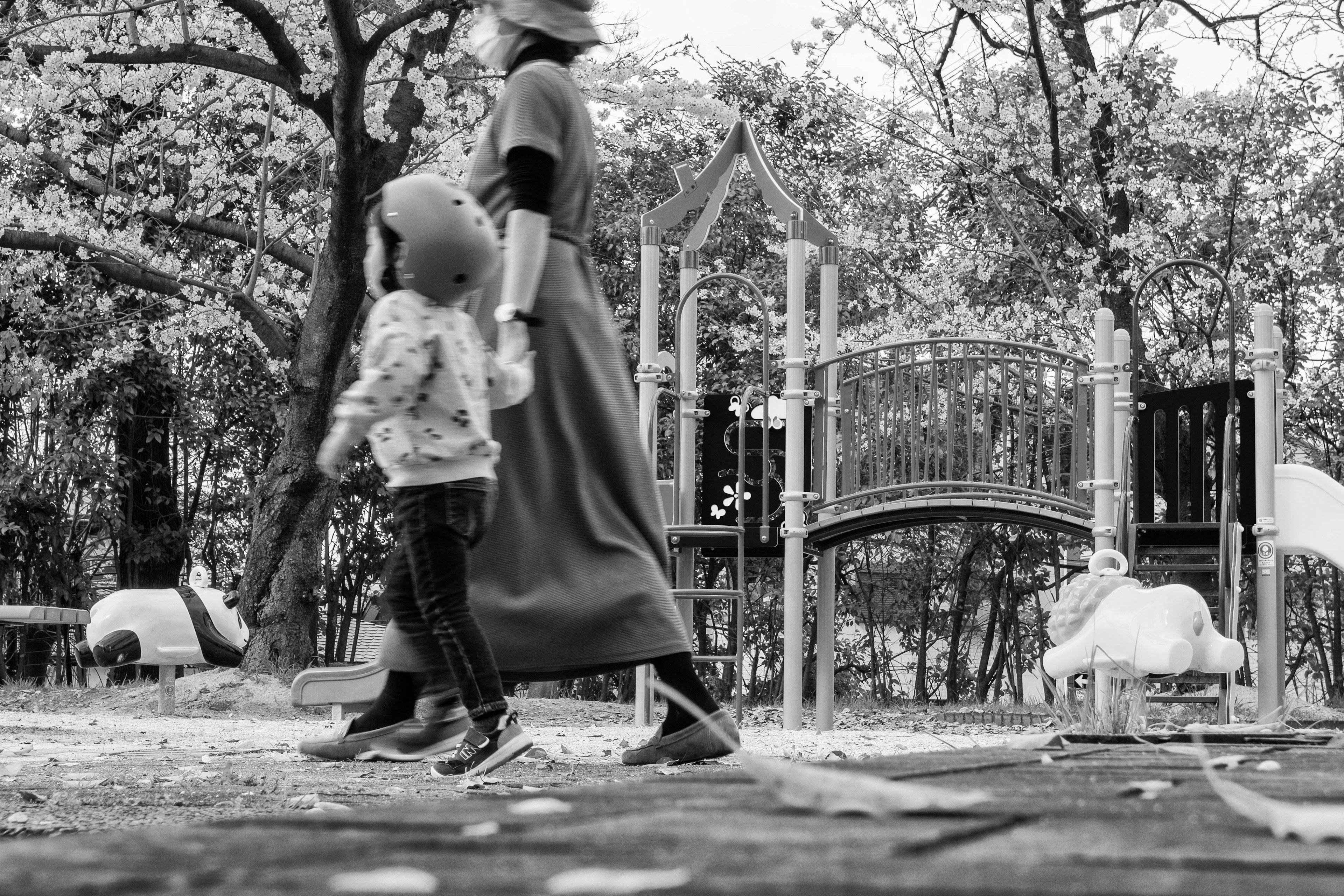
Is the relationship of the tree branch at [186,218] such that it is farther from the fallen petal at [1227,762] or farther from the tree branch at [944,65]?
the fallen petal at [1227,762]

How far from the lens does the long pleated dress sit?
3.34m

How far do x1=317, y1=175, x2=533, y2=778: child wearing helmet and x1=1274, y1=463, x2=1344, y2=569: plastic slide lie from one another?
4598mm

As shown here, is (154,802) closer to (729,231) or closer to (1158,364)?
(1158,364)

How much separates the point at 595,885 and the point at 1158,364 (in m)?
11.8

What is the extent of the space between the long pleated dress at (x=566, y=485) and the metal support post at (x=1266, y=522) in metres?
4.04

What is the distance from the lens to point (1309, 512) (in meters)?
6.71

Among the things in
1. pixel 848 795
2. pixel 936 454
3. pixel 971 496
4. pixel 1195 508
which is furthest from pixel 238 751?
pixel 1195 508

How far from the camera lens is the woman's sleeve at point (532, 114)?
11.0 ft

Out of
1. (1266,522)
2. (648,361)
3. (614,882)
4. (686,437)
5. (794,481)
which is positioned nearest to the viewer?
(614,882)

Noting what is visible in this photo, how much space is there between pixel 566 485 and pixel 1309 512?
4510 mm

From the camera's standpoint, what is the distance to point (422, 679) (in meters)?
3.44

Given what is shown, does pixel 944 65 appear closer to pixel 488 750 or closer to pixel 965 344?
pixel 965 344

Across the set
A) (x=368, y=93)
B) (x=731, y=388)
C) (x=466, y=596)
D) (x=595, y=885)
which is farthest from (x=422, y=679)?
(x=731, y=388)

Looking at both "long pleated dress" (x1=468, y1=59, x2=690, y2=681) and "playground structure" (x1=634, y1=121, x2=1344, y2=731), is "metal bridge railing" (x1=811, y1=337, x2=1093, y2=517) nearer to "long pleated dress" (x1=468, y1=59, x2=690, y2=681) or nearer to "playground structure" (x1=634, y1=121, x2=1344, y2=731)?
"playground structure" (x1=634, y1=121, x2=1344, y2=731)
